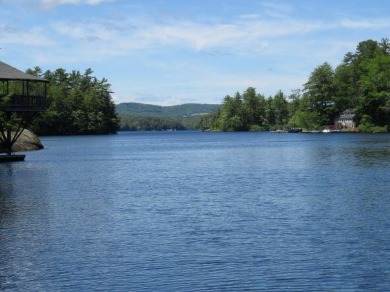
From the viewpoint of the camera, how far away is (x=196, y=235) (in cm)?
2262

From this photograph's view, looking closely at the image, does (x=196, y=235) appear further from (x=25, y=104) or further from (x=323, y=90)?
(x=323, y=90)

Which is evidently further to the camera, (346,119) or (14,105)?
(346,119)

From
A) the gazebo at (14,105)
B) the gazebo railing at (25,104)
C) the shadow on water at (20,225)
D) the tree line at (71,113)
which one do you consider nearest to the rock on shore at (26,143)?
the gazebo at (14,105)

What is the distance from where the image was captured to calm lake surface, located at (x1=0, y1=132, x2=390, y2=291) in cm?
1691

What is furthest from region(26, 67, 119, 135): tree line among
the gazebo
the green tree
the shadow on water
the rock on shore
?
the shadow on water

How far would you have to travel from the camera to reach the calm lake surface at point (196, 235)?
55.5ft

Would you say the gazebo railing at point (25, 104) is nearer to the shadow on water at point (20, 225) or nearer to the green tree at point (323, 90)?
the shadow on water at point (20, 225)

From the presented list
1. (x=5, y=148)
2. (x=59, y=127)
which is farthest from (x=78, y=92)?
(x=5, y=148)

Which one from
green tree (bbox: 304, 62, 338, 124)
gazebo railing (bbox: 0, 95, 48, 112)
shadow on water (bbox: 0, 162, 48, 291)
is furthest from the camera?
green tree (bbox: 304, 62, 338, 124)

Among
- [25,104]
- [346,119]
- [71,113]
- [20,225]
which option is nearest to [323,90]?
[346,119]

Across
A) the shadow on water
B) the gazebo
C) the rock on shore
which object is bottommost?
the shadow on water

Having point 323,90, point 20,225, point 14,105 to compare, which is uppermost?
point 323,90

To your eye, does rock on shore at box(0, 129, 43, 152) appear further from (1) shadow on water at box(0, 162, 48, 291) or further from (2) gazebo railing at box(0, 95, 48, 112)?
(1) shadow on water at box(0, 162, 48, 291)

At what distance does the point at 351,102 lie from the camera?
175750 millimetres
